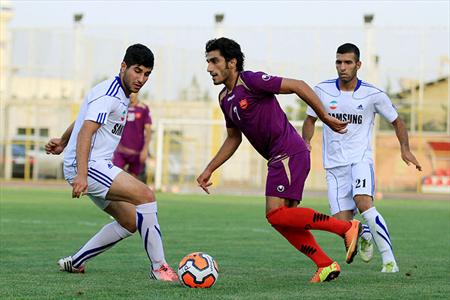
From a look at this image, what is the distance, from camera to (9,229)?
14.4 m

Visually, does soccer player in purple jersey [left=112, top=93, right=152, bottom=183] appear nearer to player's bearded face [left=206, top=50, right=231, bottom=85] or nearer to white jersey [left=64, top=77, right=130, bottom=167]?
white jersey [left=64, top=77, right=130, bottom=167]

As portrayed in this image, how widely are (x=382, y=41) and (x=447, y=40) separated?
217cm

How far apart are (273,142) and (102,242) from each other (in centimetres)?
175

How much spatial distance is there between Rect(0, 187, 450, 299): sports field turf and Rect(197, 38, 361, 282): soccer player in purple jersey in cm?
44

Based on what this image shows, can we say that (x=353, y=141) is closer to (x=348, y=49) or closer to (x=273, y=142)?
(x=348, y=49)

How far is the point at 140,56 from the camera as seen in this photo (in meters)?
8.55

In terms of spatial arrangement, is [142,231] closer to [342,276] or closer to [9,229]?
[342,276]

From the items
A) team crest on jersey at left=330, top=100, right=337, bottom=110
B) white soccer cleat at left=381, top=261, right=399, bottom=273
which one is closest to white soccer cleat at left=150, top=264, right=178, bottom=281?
white soccer cleat at left=381, top=261, right=399, bottom=273

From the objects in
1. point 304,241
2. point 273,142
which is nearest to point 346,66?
point 273,142

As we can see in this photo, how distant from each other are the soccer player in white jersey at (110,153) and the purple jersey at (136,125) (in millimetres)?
8974

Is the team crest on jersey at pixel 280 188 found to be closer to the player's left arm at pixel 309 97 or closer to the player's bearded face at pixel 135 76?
the player's left arm at pixel 309 97

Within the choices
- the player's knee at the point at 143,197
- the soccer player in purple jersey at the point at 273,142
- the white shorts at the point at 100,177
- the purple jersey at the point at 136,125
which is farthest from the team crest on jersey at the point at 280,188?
the purple jersey at the point at 136,125

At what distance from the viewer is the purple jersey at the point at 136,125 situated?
18.0m

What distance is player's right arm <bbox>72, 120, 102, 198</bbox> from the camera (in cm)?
832
